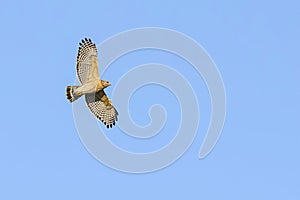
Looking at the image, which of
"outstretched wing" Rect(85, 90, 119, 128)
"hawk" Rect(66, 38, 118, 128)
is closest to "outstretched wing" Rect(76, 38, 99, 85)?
"hawk" Rect(66, 38, 118, 128)

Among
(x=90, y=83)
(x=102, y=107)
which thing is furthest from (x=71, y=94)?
(x=102, y=107)

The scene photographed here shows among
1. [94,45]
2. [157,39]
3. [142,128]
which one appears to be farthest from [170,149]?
[94,45]

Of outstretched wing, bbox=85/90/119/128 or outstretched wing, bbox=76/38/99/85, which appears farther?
outstretched wing, bbox=85/90/119/128

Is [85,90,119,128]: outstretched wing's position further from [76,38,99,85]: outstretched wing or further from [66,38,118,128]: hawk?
[76,38,99,85]: outstretched wing

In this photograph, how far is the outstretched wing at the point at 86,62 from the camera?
38469 mm

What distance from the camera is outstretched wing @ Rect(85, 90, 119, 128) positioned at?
128 ft

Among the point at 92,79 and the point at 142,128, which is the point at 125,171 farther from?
the point at 92,79

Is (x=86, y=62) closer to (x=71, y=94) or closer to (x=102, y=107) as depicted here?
(x=71, y=94)

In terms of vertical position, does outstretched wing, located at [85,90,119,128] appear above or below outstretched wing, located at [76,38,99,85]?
below

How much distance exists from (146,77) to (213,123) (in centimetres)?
372

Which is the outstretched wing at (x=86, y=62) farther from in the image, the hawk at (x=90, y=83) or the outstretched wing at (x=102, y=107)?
the outstretched wing at (x=102, y=107)

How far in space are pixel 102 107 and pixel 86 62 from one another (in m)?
1.73

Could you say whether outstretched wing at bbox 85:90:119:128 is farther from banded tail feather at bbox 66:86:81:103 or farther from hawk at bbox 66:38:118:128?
banded tail feather at bbox 66:86:81:103

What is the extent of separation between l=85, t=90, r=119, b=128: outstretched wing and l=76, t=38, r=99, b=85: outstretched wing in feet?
2.26
